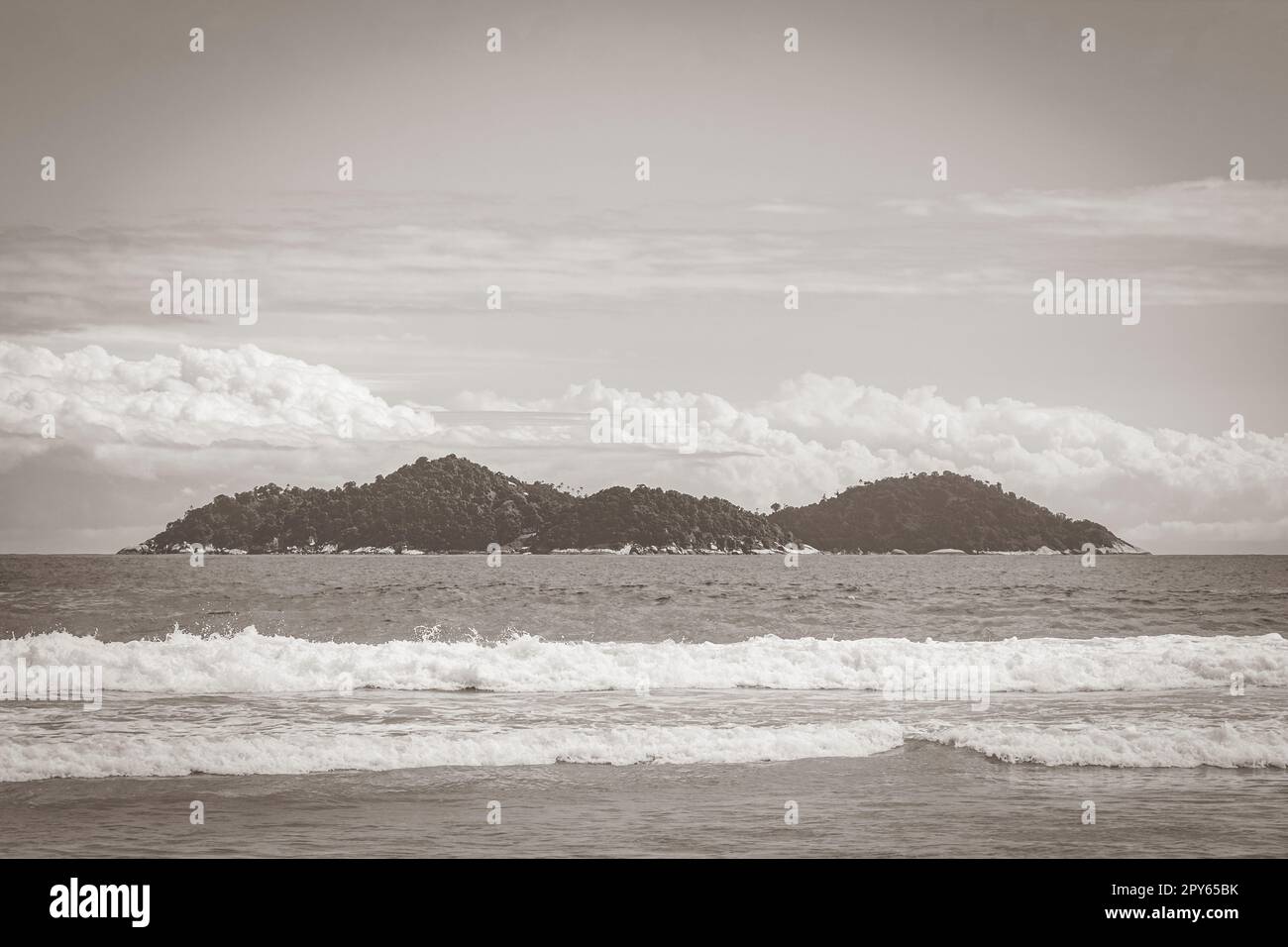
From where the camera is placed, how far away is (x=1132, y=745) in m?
15.6

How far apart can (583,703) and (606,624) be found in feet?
64.9

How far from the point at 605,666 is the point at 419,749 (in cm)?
956

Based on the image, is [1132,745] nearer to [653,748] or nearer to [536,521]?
[653,748]

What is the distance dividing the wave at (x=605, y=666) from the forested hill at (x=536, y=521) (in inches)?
3408

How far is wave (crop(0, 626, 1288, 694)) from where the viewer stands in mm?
23422

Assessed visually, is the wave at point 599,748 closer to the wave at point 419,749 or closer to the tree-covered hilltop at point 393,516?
the wave at point 419,749

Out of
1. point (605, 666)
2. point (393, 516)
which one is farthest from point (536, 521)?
point (605, 666)

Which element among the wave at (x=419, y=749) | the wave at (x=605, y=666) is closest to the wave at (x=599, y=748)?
the wave at (x=419, y=749)

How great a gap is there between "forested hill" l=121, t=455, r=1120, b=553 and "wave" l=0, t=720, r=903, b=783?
97.2 m

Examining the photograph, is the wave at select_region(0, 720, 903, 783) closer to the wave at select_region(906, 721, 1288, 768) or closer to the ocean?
the ocean

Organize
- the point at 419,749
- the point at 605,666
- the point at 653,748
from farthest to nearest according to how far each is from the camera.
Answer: the point at 605,666 < the point at 653,748 < the point at 419,749

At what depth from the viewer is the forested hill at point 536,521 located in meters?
116

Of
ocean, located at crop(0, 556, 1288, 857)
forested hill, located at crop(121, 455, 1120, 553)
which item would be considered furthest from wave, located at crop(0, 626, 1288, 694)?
forested hill, located at crop(121, 455, 1120, 553)

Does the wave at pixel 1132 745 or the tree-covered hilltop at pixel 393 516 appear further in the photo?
the tree-covered hilltop at pixel 393 516
